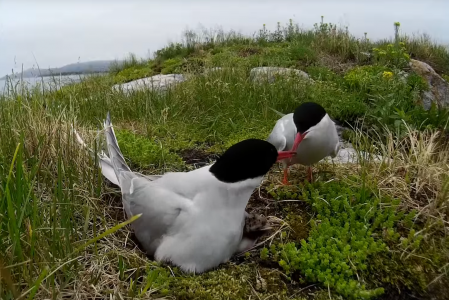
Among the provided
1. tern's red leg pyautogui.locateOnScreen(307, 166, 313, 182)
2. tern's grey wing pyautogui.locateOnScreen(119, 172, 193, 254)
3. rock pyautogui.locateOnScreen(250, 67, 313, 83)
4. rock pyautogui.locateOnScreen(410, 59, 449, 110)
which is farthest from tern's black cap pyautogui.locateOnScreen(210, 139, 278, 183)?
rock pyautogui.locateOnScreen(410, 59, 449, 110)

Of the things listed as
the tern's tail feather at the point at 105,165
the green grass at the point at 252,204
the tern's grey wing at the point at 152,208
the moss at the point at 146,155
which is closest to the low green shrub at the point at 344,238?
the green grass at the point at 252,204

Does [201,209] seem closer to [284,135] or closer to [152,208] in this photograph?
[152,208]

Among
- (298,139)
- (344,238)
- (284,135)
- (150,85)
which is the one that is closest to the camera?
(344,238)

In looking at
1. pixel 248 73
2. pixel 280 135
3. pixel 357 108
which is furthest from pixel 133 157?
pixel 248 73

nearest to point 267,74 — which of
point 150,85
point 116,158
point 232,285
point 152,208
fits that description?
point 150,85

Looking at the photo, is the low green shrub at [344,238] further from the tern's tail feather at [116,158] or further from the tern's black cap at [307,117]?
the tern's tail feather at [116,158]

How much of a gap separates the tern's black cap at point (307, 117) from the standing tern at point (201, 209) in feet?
2.01

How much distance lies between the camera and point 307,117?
280 centimetres

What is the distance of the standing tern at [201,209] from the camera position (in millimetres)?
2023

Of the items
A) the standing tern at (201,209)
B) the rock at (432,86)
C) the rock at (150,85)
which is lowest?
the rock at (432,86)

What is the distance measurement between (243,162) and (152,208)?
52cm

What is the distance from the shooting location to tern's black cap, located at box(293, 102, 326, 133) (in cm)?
279

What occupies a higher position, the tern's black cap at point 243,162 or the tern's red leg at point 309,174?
the tern's black cap at point 243,162

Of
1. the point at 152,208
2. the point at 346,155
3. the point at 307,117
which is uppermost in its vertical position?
the point at 307,117
